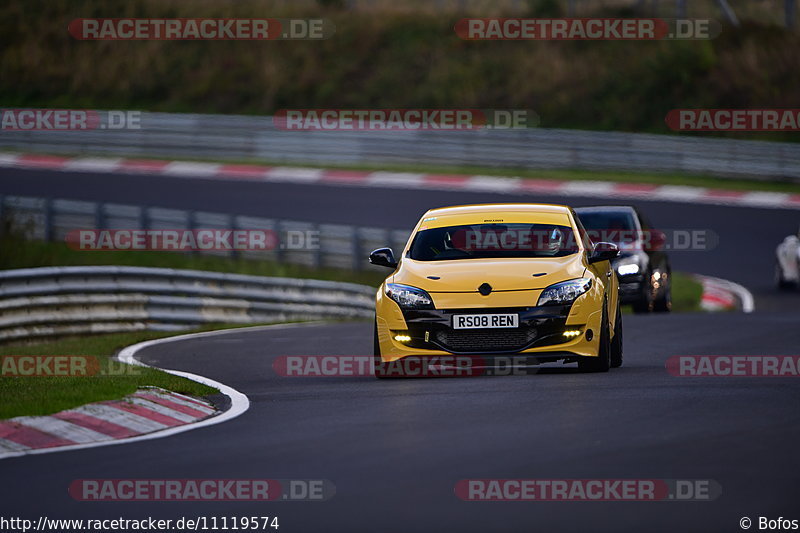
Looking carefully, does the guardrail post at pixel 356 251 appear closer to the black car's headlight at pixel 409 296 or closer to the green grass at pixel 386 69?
the black car's headlight at pixel 409 296

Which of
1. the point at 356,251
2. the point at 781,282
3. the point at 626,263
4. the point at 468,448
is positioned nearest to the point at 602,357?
the point at 468,448

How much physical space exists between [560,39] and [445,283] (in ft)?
122

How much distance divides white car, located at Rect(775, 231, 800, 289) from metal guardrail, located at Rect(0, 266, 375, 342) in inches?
291

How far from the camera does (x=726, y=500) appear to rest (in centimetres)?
720

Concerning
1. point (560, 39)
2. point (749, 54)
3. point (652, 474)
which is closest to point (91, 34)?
point (560, 39)

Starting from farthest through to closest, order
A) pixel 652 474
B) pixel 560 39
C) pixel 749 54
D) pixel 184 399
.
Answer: pixel 560 39
pixel 749 54
pixel 184 399
pixel 652 474

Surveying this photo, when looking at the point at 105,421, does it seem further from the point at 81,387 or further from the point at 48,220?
the point at 48,220

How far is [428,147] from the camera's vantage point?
4075cm

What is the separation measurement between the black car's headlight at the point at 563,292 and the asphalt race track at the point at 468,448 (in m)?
0.63

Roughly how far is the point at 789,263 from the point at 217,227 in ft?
33.0

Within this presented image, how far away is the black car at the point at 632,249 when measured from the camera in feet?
72.6

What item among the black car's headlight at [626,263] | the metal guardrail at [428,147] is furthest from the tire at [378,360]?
the metal guardrail at [428,147]

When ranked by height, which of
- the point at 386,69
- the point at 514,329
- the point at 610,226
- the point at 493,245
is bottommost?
the point at 514,329

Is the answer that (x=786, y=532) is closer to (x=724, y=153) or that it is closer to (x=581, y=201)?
(x=581, y=201)
